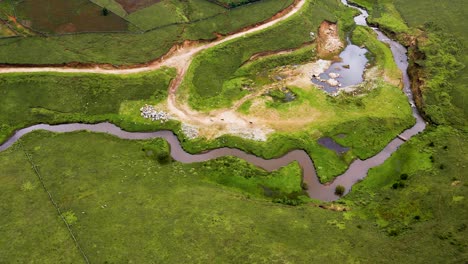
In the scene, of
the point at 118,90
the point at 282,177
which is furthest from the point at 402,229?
the point at 118,90

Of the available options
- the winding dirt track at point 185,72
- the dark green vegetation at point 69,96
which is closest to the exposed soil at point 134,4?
the winding dirt track at point 185,72

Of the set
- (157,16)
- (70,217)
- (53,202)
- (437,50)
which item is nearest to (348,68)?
(437,50)

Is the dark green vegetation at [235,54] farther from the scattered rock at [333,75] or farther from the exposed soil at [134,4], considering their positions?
the exposed soil at [134,4]

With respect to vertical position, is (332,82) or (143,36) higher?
(143,36)

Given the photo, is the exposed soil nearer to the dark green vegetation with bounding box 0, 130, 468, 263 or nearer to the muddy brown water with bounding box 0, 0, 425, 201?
the muddy brown water with bounding box 0, 0, 425, 201

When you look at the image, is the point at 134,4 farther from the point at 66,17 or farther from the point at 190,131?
the point at 190,131

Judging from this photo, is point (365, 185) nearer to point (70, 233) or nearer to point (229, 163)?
point (229, 163)

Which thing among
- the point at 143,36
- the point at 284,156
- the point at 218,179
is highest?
the point at 143,36
